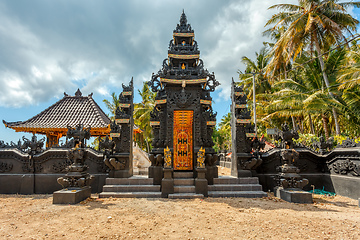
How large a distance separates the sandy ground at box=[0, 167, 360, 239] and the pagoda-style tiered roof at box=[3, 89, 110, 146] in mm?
6931

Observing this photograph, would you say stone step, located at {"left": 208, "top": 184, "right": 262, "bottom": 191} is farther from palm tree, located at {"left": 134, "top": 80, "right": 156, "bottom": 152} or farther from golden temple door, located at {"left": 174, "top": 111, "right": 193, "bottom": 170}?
palm tree, located at {"left": 134, "top": 80, "right": 156, "bottom": 152}

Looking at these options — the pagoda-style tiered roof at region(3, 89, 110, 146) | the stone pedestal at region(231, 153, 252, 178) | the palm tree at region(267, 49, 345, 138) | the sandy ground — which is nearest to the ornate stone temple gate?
the stone pedestal at region(231, 153, 252, 178)

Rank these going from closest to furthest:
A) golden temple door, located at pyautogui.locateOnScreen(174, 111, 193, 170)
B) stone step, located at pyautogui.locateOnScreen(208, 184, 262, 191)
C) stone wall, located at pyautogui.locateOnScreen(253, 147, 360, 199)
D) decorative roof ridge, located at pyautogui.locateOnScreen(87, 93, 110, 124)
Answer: stone wall, located at pyautogui.locateOnScreen(253, 147, 360, 199)
stone step, located at pyautogui.locateOnScreen(208, 184, 262, 191)
golden temple door, located at pyautogui.locateOnScreen(174, 111, 193, 170)
decorative roof ridge, located at pyautogui.locateOnScreen(87, 93, 110, 124)

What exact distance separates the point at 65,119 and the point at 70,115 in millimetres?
575

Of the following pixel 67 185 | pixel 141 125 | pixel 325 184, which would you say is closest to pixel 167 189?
pixel 67 185

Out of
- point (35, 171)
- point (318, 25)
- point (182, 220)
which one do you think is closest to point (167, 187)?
point (182, 220)

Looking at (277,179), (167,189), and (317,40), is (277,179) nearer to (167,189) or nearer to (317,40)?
(167,189)

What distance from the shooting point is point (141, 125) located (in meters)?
26.2

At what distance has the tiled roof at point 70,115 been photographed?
44.3 ft

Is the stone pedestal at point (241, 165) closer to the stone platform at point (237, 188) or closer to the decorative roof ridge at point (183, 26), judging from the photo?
the stone platform at point (237, 188)

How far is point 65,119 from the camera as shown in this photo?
14.3m

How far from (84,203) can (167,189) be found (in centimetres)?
299

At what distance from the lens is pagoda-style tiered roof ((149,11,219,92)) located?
32.1 ft

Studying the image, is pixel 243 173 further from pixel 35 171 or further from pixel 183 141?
pixel 35 171
